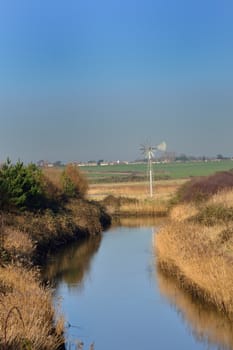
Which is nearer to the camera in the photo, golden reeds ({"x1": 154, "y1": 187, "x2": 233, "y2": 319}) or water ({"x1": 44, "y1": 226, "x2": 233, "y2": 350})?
water ({"x1": 44, "y1": 226, "x2": 233, "y2": 350})

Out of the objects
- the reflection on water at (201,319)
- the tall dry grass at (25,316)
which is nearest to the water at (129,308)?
the reflection on water at (201,319)

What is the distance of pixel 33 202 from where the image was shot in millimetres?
34469

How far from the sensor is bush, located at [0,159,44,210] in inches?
1243

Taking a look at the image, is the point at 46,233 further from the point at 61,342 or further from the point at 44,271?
the point at 61,342

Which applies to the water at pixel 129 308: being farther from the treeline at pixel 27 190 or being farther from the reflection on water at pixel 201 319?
the treeline at pixel 27 190

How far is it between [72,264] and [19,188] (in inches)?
264

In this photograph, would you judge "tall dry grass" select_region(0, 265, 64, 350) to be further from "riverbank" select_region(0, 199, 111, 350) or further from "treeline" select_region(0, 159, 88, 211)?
"treeline" select_region(0, 159, 88, 211)

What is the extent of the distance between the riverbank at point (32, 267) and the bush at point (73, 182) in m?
2.79

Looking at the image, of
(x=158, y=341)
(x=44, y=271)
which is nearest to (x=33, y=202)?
(x=44, y=271)

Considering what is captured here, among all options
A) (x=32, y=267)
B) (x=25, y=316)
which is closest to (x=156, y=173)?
(x=32, y=267)

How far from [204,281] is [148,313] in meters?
1.79

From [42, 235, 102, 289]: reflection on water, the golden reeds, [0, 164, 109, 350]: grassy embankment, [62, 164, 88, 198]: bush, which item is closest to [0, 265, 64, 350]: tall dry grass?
[0, 164, 109, 350]: grassy embankment

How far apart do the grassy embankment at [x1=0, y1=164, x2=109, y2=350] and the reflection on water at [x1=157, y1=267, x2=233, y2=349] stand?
11.9ft

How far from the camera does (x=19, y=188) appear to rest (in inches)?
1276
